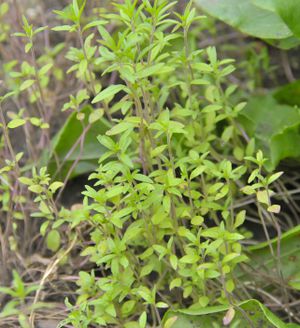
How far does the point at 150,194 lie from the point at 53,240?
0.31 metres

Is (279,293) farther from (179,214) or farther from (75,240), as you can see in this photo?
(75,240)

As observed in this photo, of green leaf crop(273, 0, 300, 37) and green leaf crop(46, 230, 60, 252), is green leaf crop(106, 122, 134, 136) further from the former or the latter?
green leaf crop(273, 0, 300, 37)

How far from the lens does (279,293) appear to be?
137cm

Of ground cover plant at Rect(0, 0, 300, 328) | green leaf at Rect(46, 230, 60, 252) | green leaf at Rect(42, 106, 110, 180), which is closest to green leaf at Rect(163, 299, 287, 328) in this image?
ground cover plant at Rect(0, 0, 300, 328)

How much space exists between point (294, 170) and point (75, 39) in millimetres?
778

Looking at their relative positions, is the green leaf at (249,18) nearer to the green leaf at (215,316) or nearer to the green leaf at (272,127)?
the green leaf at (272,127)

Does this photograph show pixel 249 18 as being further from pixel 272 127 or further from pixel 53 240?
pixel 53 240

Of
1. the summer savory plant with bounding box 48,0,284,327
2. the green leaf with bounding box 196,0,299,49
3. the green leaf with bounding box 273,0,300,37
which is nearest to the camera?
the summer savory plant with bounding box 48,0,284,327

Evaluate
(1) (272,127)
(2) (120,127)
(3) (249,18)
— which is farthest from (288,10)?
(2) (120,127)

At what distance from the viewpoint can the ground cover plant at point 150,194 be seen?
1.17m

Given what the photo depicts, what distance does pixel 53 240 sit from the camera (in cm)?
139

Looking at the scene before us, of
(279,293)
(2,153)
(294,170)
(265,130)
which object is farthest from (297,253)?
(2,153)

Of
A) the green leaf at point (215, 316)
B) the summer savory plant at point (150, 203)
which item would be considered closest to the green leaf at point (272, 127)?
the summer savory plant at point (150, 203)

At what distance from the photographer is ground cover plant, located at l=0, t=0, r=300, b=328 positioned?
117 cm
